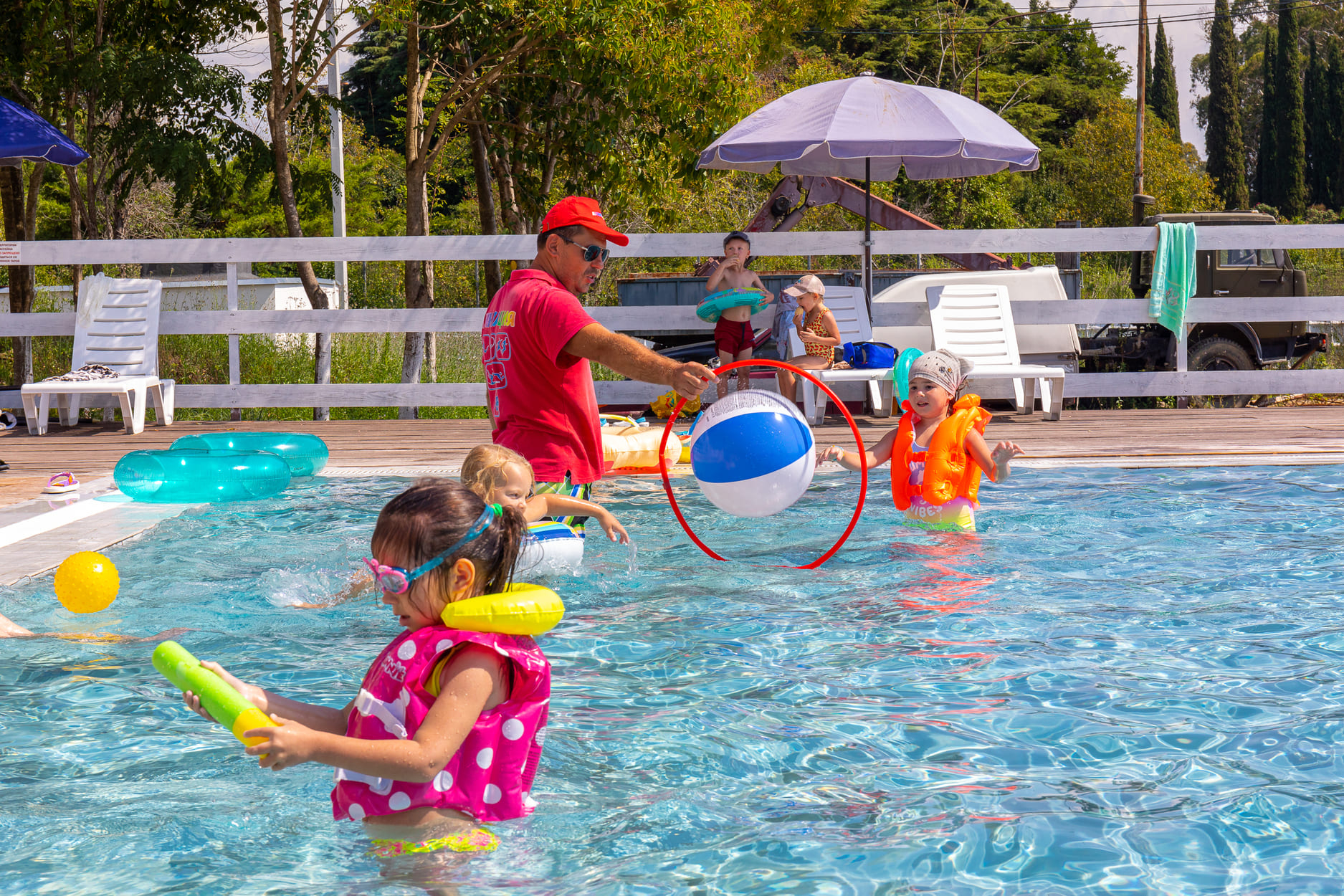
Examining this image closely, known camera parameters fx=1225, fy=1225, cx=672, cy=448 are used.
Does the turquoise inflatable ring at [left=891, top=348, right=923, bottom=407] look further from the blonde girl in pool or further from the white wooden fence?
the white wooden fence

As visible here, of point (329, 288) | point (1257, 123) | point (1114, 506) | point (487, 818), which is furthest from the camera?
point (1257, 123)

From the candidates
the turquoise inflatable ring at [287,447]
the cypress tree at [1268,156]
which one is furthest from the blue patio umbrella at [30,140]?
the cypress tree at [1268,156]

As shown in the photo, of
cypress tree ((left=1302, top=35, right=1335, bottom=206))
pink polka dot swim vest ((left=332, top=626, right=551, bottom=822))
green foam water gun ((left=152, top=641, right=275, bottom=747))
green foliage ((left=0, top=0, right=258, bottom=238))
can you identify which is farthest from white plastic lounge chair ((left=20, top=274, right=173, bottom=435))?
cypress tree ((left=1302, top=35, right=1335, bottom=206))

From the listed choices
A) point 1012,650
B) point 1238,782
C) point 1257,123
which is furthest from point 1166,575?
point 1257,123

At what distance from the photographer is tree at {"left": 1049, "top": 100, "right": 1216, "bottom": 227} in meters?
41.9

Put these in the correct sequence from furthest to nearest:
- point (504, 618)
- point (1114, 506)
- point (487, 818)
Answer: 1. point (1114, 506)
2. point (487, 818)
3. point (504, 618)

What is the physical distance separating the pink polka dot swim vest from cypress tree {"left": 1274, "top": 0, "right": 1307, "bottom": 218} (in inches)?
2274

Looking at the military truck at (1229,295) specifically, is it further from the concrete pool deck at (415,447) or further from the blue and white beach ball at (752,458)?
the blue and white beach ball at (752,458)

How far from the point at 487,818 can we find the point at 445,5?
1193 cm

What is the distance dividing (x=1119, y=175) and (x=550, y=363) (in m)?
41.4

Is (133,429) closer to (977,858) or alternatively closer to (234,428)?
(234,428)

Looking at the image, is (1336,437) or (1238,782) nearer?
(1238,782)

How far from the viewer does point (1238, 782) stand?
3.28 m

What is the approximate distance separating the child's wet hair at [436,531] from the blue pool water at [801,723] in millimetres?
672
